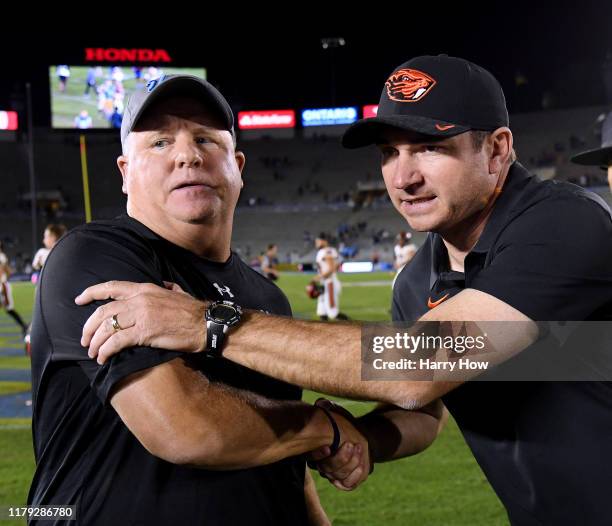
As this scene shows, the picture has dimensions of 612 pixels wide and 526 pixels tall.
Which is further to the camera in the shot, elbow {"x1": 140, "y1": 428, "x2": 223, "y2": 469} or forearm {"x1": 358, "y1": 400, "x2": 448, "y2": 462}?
forearm {"x1": 358, "y1": 400, "x2": 448, "y2": 462}

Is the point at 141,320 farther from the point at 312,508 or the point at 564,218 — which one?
the point at 564,218

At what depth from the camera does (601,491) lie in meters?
2.17

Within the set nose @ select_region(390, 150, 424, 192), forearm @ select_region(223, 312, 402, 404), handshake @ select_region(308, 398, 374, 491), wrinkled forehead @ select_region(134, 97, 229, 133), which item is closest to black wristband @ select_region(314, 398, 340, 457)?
handshake @ select_region(308, 398, 374, 491)

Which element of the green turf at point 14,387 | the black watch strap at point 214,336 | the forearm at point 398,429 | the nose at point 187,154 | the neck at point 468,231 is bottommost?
the green turf at point 14,387

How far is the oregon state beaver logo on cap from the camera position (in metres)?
2.33

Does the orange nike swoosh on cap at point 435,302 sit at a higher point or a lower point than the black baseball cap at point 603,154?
lower

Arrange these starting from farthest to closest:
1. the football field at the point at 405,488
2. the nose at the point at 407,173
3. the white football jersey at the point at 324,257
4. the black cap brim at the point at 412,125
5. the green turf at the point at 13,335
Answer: the white football jersey at the point at 324,257
the green turf at the point at 13,335
the football field at the point at 405,488
the nose at the point at 407,173
the black cap brim at the point at 412,125

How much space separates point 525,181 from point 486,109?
28cm

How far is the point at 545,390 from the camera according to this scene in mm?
2195

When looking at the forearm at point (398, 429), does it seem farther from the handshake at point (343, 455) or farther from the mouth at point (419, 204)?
the mouth at point (419, 204)

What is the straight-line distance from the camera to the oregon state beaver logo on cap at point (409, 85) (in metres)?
2.33

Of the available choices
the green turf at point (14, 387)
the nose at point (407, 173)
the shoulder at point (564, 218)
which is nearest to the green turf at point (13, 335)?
the green turf at point (14, 387)

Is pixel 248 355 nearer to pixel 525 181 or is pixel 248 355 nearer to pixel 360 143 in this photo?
pixel 360 143

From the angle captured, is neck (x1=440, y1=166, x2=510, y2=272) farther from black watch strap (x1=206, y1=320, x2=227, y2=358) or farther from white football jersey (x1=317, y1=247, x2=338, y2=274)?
white football jersey (x1=317, y1=247, x2=338, y2=274)
